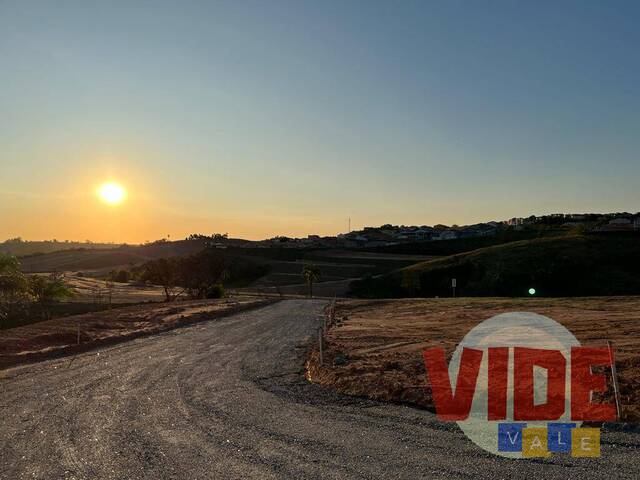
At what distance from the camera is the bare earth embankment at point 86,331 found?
2667 centimetres

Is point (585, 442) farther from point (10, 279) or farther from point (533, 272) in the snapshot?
point (533, 272)

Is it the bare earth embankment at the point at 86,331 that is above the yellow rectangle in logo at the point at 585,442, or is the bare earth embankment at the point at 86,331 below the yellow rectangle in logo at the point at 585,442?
below

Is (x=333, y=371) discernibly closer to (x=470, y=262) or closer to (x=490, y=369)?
(x=490, y=369)

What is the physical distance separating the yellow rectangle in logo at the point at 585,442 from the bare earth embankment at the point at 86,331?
20931mm

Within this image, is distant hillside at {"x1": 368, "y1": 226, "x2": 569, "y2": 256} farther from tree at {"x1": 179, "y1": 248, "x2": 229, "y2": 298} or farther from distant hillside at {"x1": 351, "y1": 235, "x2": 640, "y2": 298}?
tree at {"x1": 179, "y1": 248, "x2": 229, "y2": 298}

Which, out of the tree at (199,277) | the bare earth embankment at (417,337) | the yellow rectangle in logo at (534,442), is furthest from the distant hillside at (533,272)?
the yellow rectangle in logo at (534,442)

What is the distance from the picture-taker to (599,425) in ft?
39.3

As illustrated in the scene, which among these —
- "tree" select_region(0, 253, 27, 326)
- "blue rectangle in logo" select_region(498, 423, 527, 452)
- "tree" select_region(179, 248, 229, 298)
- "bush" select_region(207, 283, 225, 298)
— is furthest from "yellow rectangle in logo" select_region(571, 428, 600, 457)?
"tree" select_region(179, 248, 229, 298)

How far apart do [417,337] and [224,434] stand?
18395mm

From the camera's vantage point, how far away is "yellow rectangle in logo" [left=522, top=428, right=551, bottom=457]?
10.6 meters

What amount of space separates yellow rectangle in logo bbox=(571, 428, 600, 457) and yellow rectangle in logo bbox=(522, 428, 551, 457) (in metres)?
0.50

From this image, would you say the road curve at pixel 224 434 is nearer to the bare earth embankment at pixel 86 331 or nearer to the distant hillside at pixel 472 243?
the bare earth embankment at pixel 86 331

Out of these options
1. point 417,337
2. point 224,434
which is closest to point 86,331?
point 417,337

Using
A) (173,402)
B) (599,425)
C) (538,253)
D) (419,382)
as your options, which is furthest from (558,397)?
(538,253)
